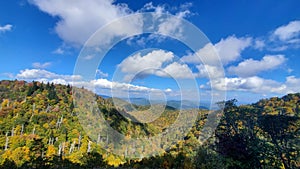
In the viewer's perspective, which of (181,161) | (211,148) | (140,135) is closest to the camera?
(181,161)

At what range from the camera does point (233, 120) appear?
35.0 feet

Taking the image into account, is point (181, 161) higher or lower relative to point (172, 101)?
lower

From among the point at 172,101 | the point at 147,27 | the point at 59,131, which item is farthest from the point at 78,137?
Answer: the point at 147,27

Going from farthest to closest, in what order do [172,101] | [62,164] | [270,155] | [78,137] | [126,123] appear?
1. [78,137]
2. [126,123]
3. [172,101]
4. [270,155]
5. [62,164]

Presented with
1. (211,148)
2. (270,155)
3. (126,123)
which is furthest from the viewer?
(126,123)

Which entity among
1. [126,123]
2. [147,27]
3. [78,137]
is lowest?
[78,137]

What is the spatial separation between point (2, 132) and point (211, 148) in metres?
40.7

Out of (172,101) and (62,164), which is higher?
(172,101)

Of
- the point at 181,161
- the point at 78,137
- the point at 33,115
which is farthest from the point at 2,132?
the point at 181,161

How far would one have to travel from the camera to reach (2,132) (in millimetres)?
38000

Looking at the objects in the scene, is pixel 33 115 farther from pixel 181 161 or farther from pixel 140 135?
pixel 181 161

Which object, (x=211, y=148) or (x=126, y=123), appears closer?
(x=211, y=148)

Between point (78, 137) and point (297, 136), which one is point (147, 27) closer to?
point (297, 136)

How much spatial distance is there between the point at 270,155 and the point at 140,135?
2413cm
